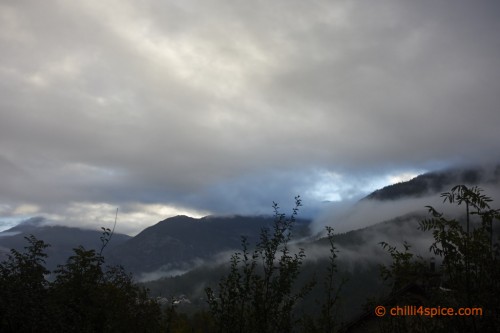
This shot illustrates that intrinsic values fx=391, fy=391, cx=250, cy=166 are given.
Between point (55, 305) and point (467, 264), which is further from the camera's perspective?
point (55, 305)

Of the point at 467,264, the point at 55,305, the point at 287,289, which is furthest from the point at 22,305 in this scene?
the point at 467,264

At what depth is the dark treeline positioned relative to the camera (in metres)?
5.16

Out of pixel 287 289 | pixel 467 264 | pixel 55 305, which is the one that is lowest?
pixel 55 305

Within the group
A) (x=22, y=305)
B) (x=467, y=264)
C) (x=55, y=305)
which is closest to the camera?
(x=467, y=264)

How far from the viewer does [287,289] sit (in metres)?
7.30

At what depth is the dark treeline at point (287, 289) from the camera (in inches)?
203

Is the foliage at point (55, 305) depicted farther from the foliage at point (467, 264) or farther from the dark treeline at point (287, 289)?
the foliage at point (467, 264)

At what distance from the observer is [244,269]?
25.2ft

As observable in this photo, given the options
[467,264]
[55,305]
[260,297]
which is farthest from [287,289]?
[55,305]

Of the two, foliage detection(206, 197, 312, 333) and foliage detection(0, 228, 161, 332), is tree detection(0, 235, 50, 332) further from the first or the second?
foliage detection(206, 197, 312, 333)

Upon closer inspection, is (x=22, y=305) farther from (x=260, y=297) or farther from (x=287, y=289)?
(x=287, y=289)

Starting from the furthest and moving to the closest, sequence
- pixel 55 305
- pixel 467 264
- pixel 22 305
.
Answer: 1. pixel 55 305
2. pixel 22 305
3. pixel 467 264

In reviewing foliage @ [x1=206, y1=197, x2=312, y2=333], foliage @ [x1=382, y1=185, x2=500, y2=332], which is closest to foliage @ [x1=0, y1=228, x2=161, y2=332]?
foliage @ [x1=206, y1=197, x2=312, y2=333]

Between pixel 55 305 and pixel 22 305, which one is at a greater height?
pixel 22 305
